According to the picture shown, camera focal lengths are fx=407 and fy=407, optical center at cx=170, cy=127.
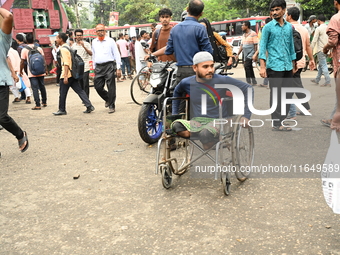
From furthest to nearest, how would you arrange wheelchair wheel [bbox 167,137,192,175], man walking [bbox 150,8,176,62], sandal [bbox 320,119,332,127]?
1. man walking [bbox 150,8,176,62]
2. sandal [bbox 320,119,332,127]
3. wheelchair wheel [bbox 167,137,192,175]

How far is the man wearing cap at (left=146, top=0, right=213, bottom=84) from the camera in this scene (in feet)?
16.8

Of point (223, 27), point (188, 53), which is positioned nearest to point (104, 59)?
point (188, 53)

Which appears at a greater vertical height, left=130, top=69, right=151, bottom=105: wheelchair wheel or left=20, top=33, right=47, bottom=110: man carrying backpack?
left=20, top=33, right=47, bottom=110: man carrying backpack

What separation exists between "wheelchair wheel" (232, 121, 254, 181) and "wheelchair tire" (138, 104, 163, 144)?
1.53 metres

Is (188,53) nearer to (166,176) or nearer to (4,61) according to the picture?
(166,176)

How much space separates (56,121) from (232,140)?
17.1ft

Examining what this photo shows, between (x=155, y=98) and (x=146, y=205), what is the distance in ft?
7.31

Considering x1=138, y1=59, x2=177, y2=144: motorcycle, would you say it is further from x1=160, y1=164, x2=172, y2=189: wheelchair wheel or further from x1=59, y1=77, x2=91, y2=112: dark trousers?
x1=59, y1=77, x2=91, y2=112: dark trousers

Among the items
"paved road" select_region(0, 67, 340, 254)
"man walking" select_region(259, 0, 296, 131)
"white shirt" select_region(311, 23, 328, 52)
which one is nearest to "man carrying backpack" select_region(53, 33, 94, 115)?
"paved road" select_region(0, 67, 340, 254)

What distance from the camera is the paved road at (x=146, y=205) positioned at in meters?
2.95

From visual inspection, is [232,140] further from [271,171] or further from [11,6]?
[11,6]

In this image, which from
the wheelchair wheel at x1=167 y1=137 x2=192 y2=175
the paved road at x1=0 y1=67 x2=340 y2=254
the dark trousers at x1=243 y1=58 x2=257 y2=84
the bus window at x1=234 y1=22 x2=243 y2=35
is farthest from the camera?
the bus window at x1=234 y1=22 x2=243 y2=35

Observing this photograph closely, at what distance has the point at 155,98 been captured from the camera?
5.62 metres

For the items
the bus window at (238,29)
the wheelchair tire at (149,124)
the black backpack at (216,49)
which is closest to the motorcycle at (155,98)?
the wheelchair tire at (149,124)
